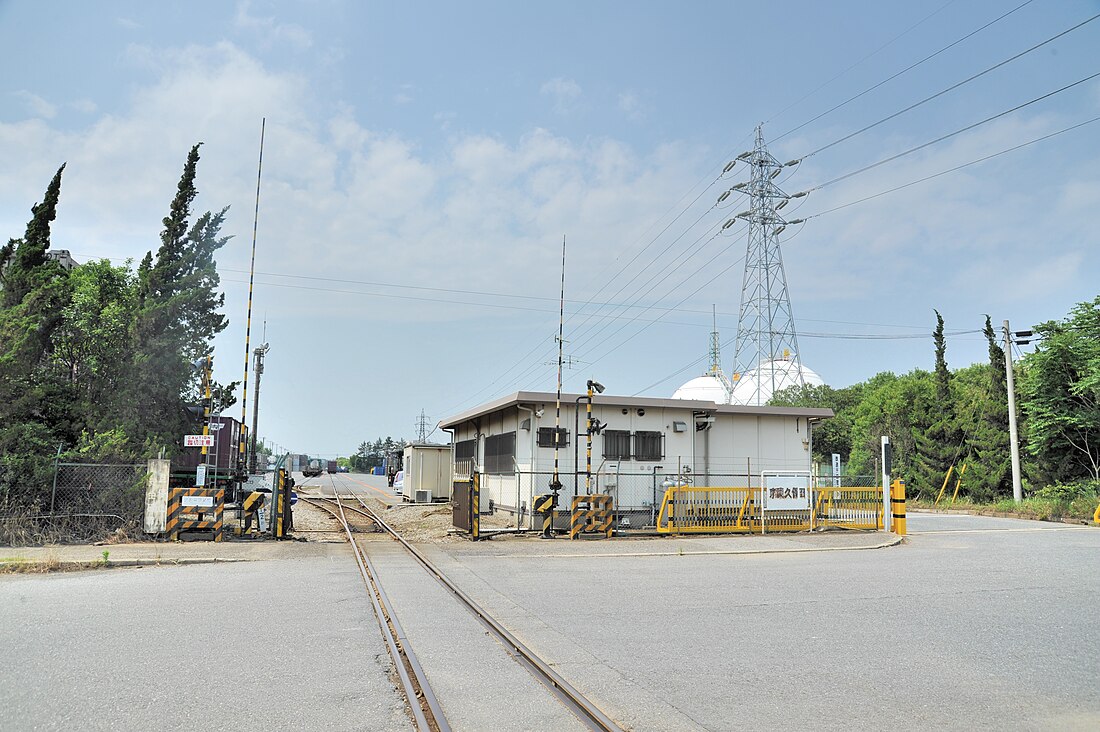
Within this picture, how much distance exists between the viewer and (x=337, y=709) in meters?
5.28

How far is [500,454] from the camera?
83.0 ft

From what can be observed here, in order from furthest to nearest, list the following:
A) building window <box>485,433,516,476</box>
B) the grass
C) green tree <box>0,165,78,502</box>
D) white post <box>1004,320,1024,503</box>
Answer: white post <box>1004,320,1024,503</box> < the grass < building window <box>485,433,516,476</box> < green tree <box>0,165,78,502</box>

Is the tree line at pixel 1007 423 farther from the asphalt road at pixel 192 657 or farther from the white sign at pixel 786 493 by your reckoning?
the asphalt road at pixel 192 657

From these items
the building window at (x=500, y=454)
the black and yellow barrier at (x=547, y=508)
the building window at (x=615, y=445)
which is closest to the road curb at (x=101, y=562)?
the black and yellow barrier at (x=547, y=508)

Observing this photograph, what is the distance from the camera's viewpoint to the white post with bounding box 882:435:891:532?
19672 millimetres

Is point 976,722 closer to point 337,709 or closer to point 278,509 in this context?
point 337,709

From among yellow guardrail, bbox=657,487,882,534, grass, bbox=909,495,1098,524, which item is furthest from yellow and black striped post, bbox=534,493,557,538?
grass, bbox=909,495,1098,524

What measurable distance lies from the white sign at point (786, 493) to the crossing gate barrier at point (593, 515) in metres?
4.22

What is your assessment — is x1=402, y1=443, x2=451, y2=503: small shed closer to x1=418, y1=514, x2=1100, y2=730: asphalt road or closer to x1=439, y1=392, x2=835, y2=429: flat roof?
x1=439, y1=392, x2=835, y2=429: flat roof

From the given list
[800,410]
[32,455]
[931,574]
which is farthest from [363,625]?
[800,410]

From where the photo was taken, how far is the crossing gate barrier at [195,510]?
15.9 meters

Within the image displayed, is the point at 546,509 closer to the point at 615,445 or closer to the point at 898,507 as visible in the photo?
the point at 615,445

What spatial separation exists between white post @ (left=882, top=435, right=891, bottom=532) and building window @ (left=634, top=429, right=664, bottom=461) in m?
5.99

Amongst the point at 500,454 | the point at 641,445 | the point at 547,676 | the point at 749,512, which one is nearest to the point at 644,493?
the point at 641,445
